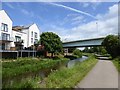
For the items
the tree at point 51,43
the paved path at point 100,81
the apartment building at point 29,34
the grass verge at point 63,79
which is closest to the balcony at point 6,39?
the apartment building at point 29,34

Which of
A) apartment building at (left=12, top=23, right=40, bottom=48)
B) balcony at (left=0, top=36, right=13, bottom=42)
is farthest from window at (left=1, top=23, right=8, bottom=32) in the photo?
apartment building at (left=12, top=23, right=40, bottom=48)

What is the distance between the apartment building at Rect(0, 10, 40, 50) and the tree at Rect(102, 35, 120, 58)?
72.9 feet

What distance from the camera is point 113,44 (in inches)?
2584

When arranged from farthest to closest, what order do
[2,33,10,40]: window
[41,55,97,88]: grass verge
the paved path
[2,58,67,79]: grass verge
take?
[2,33,10,40]: window < [2,58,67,79]: grass verge < the paved path < [41,55,97,88]: grass verge

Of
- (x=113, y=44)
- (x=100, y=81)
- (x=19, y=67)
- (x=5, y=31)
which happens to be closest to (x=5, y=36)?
(x=5, y=31)

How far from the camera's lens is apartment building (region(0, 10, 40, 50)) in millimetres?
55594

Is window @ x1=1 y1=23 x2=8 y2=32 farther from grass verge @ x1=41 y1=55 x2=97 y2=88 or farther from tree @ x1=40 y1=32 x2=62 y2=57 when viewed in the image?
grass verge @ x1=41 y1=55 x2=97 y2=88

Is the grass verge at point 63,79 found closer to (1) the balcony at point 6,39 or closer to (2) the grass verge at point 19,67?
(2) the grass verge at point 19,67

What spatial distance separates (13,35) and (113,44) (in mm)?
27352

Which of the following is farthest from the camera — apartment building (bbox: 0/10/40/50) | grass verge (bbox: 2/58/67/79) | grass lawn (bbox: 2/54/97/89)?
apartment building (bbox: 0/10/40/50)

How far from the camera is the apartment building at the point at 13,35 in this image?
182ft

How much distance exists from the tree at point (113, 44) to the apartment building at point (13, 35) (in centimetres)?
2222

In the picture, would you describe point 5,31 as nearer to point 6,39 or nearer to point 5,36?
point 5,36

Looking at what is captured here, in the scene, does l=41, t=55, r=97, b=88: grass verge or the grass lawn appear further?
l=41, t=55, r=97, b=88: grass verge
